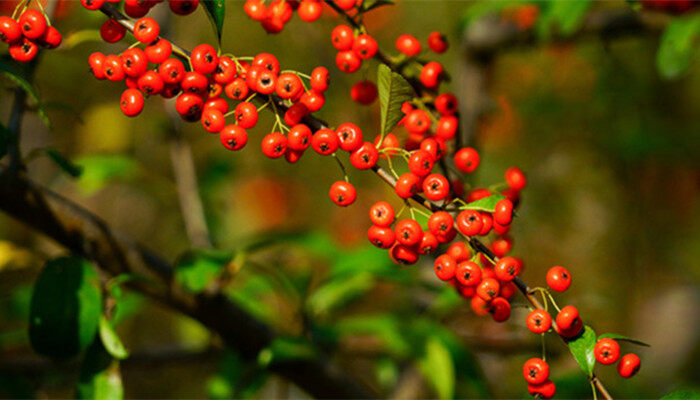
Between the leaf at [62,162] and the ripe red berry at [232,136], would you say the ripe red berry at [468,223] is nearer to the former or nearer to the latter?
the ripe red berry at [232,136]

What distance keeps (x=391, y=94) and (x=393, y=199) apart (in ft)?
14.8

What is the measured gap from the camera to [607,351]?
2.91 ft

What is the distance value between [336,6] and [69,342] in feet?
2.94

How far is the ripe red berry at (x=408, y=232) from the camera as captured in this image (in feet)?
2.96

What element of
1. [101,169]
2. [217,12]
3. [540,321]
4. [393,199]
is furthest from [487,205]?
[393,199]

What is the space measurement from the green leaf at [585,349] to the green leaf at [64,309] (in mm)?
984

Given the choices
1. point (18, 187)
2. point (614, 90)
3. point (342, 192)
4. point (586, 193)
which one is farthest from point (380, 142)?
point (586, 193)

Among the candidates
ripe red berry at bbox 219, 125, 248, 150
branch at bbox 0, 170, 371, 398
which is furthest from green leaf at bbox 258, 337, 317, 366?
ripe red berry at bbox 219, 125, 248, 150

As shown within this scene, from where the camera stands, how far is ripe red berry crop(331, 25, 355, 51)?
1.00m

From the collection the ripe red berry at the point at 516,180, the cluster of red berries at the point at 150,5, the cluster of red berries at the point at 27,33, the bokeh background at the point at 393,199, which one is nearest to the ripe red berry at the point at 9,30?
the cluster of red berries at the point at 27,33

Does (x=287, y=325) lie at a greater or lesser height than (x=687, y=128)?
lesser

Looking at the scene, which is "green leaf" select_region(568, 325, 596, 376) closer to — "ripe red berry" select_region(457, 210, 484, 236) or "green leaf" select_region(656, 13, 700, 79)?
"ripe red berry" select_region(457, 210, 484, 236)

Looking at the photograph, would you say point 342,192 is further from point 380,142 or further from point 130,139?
point 130,139

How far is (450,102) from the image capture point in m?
1.05
